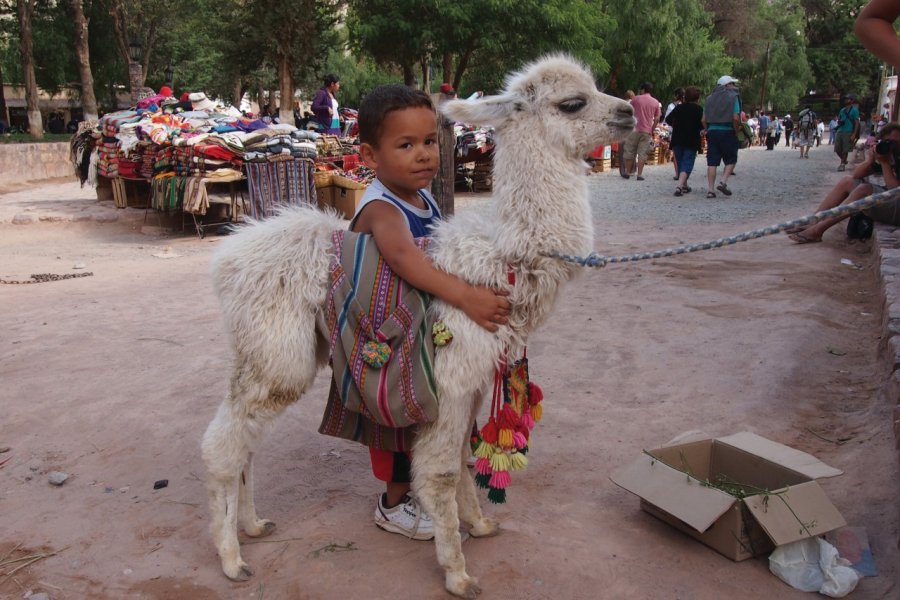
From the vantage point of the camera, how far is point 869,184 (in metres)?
7.14

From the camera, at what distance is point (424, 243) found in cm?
227

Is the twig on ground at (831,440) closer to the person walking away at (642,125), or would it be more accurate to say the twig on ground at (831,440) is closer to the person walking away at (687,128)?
the person walking away at (687,128)

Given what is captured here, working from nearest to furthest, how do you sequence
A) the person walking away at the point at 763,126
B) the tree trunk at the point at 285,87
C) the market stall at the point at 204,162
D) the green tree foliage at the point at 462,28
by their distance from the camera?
1. the market stall at the point at 204,162
2. the tree trunk at the point at 285,87
3. the green tree foliage at the point at 462,28
4. the person walking away at the point at 763,126

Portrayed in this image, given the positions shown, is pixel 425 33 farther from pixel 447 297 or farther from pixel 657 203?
pixel 447 297

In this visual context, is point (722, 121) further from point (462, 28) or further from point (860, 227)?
point (462, 28)

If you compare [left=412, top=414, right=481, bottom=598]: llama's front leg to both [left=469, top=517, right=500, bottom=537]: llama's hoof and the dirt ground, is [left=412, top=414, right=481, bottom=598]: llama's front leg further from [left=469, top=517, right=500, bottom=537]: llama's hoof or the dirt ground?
[left=469, top=517, right=500, bottom=537]: llama's hoof

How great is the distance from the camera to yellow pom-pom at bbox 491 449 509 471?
225cm

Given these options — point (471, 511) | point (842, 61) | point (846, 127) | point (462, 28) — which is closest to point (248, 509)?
point (471, 511)

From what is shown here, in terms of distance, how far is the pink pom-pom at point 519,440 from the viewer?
228 cm

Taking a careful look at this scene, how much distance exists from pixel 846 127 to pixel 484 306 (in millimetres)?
18474

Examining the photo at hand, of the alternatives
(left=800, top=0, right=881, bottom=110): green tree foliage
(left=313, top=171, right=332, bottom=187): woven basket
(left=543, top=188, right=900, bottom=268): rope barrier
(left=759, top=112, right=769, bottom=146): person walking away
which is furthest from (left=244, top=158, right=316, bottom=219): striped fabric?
(left=800, top=0, right=881, bottom=110): green tree foliage

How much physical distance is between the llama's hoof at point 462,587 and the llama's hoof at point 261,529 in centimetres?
83

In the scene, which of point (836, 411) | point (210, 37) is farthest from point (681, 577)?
point (210, 37)

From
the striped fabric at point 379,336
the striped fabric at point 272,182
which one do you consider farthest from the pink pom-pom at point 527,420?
the striped fabric at point 272,182
